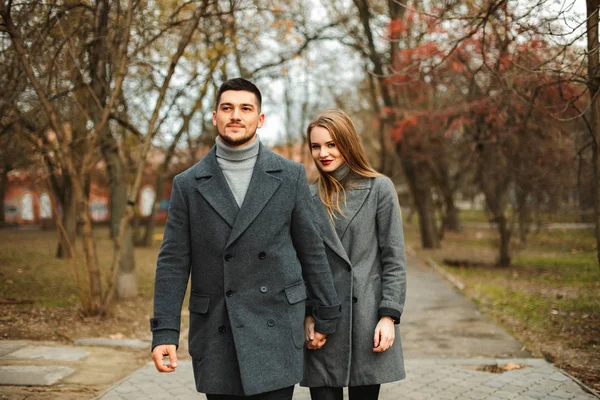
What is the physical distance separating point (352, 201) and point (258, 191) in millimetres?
684

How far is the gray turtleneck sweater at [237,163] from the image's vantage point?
2945mm

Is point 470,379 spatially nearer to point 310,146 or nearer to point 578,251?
point 310,146

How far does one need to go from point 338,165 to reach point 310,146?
0.19m

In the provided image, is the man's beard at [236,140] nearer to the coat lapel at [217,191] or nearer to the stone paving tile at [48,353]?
the coat lapel at [217,191]

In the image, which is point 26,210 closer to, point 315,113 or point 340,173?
point 315,113

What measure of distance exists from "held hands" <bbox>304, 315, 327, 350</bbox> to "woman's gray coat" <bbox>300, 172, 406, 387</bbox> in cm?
15

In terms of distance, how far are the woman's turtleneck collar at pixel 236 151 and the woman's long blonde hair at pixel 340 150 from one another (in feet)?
1.64

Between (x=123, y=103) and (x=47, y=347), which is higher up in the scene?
(x=123, y=103)

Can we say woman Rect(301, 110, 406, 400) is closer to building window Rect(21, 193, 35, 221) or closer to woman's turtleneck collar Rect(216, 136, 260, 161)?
woman's turtleneck collar Rect(216, 136, 260, 161)

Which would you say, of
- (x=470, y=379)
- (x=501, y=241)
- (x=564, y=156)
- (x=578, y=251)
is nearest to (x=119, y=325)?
(x=470, y=379)

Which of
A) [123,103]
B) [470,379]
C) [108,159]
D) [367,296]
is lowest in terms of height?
[470,379]

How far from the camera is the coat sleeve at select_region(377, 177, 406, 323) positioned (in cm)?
318

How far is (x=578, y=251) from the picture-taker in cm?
1953

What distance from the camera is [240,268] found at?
2.81m
